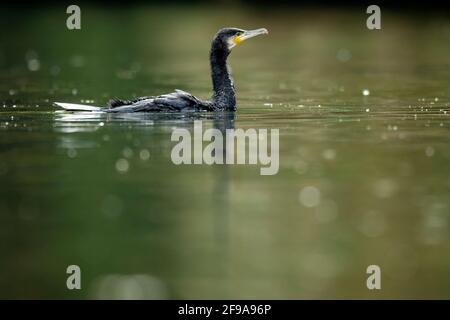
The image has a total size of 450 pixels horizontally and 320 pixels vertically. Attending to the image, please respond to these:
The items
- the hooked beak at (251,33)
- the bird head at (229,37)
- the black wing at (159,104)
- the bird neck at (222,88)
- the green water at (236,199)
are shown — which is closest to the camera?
the green water at (236,199)

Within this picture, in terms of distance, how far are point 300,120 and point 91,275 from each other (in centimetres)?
817

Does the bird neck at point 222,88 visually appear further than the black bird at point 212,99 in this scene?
Yes

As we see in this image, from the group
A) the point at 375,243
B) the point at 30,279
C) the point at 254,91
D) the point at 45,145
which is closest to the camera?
the point at 30,279

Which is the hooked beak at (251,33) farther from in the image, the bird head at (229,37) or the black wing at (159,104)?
the black wing at (159,104)

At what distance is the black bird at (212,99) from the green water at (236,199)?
0.89 feet

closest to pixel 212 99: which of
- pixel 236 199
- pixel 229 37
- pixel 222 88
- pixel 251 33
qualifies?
pixel 222 88

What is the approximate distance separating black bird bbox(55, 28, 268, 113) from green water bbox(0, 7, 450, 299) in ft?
0.89

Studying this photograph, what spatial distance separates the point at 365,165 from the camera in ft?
42.0

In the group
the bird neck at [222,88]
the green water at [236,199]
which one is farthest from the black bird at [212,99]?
the green water at [236,199]

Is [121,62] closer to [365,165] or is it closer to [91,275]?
[365,165]

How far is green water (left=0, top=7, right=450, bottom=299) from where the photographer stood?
8914 millimetres

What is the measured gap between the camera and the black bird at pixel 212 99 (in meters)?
16.9

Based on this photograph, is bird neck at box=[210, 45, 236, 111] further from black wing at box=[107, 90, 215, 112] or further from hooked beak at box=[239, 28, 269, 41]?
black wing at box=[107, 90, 215, 112]
